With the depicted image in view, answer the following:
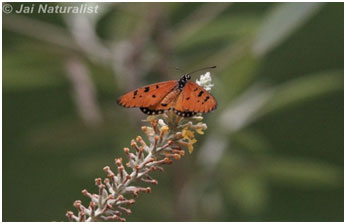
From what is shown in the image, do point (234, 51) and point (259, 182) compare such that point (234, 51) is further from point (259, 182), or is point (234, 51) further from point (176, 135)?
point (176, 135)

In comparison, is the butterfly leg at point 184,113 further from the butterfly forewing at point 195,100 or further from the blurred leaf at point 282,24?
the blurred leaf at point 282,24

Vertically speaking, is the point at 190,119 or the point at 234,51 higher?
the point at 234,51

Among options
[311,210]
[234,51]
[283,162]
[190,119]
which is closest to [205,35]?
[234,51]

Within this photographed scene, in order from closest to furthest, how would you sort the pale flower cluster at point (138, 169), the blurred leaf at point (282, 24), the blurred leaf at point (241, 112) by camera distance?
the pale flower cluster at point (138, 169) → the blurred leaf at point (282, 24) → the blurred leaf at point (241, 112)

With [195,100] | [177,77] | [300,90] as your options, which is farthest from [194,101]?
[300,90]

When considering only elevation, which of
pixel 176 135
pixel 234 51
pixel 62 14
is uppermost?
pixel 62 14

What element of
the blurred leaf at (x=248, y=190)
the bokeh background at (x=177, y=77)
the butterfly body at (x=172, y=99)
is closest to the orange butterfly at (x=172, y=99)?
the butterfly body at (x=172, y=99)

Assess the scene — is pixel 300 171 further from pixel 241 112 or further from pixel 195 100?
pixel 195 100

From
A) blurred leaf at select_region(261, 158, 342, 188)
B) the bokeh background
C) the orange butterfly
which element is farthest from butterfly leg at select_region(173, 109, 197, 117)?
blurred leaf at select_region(261, 158, 342, 188)
